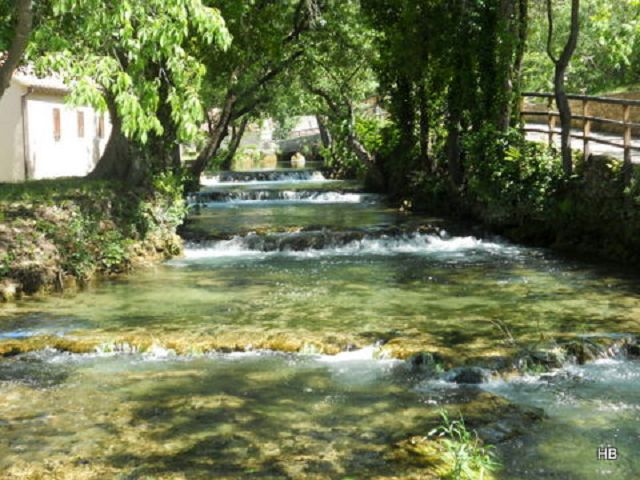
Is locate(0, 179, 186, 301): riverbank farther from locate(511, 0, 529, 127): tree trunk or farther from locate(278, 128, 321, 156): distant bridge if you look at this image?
locate(278, 128, 321, 156): distant bridge

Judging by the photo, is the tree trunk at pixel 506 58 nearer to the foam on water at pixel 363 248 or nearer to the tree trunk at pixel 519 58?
the tree trunk at pixel 519 58

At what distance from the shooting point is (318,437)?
696cm

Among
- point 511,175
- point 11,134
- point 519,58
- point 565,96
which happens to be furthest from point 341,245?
point 11,134

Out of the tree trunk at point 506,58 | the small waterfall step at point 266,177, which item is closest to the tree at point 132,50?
the tree trunk at point 506,58

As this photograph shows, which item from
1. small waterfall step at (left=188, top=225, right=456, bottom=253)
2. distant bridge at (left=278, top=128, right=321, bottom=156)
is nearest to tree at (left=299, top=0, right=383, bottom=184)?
small waterfall step at (left=188, top=225, right=456, bottom=253)

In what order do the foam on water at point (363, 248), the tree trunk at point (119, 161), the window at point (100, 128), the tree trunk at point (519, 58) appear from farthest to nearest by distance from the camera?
the window at point (100, 128) → the tree trunk at point (519, 58) → the foam on water at point (363, 248) → the tree trunk at point (119, 161)

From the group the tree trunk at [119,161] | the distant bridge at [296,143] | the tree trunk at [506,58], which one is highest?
the tree trunk at [506,58]

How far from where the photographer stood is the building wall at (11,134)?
26047 millimetres

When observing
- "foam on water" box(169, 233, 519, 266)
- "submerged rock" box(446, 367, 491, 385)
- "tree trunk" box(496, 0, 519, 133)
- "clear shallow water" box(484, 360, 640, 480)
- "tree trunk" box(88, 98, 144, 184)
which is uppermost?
A: "tree trunk" box(496, 0, 519, 133)

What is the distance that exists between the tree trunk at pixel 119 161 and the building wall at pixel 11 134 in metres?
9.45

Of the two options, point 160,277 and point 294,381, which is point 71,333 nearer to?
point 294,381

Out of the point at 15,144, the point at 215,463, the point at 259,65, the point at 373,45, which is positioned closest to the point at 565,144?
the point at 373,45

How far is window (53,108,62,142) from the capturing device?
28797mm

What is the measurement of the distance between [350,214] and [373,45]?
18.6 feet
